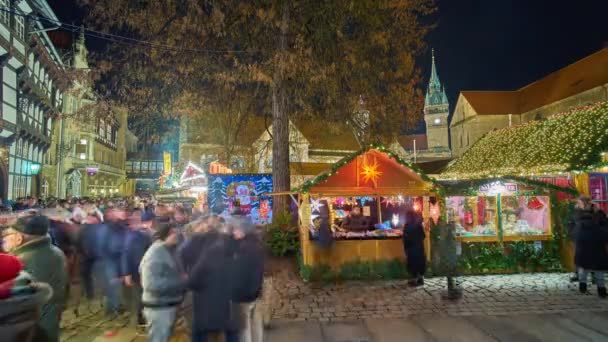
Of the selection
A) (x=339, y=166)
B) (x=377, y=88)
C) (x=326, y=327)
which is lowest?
(x=326, y=327)

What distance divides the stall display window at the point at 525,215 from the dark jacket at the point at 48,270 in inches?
391

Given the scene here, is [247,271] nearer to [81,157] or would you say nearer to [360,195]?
[360,195]

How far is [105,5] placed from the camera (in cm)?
1073

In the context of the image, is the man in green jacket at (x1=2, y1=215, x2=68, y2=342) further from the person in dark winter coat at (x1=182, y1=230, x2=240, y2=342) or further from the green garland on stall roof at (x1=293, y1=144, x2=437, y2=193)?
the green garland on stall roof at (x1=293, y1=144, x2=437, y2=193)

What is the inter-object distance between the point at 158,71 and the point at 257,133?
25.6 metres

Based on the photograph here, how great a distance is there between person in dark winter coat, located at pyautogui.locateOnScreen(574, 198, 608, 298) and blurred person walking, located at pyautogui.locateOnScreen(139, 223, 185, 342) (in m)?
7.94

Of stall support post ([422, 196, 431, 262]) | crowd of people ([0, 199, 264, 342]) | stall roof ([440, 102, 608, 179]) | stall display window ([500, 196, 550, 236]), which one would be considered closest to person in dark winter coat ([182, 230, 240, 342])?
crowd of people ([0, 199, 264, 342])

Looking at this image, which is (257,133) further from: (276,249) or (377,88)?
(276,249)

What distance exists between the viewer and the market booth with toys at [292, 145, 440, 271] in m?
9.30

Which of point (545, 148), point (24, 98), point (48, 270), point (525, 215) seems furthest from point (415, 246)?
point (24, 98)

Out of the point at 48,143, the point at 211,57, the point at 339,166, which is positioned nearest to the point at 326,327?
the point at 339,166

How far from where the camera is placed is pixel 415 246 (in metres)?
8.78

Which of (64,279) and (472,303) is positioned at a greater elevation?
(64,279)

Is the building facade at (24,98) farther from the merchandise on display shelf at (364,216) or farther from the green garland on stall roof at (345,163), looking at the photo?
the green garland on stall roof at (345,163)
